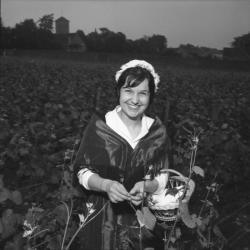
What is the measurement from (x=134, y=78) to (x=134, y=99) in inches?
3.9

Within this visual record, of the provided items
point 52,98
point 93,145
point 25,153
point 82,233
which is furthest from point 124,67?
point 52,98

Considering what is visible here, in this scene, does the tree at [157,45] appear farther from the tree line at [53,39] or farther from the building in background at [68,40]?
the building in background at [68,40]

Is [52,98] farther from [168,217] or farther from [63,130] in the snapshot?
[168,217]

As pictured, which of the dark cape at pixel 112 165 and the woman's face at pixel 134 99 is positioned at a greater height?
the woman's face at pixel 134 99

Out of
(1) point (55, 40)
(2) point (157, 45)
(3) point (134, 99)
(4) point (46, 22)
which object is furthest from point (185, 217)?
(1) point (55, 40)

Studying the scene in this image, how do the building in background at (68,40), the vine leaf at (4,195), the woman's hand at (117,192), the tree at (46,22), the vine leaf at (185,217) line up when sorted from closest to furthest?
the vine leaf at (185,217) < the woman's hand at (117,192) < the vine leaf at (4,195) < the tree at (46,22) < the building in background at (68,40)

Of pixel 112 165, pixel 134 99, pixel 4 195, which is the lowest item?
pixel 4 195

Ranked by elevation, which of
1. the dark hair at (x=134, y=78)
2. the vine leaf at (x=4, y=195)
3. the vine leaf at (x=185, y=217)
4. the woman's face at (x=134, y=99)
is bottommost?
the vine leaf at (x=4, y=195)

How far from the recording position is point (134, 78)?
6.29 feet

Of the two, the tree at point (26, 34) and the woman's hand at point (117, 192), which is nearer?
the woman's hand at point (117, 192)

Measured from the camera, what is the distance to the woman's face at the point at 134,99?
1921 mm

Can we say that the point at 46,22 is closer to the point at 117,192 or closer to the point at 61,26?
the point at 61,26

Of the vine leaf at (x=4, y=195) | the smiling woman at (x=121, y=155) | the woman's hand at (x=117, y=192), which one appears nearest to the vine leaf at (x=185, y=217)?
the woman's hand at (x=117, y=192)

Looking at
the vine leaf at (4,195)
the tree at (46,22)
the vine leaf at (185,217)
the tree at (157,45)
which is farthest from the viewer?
the tree at (46,22)
